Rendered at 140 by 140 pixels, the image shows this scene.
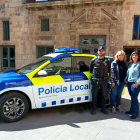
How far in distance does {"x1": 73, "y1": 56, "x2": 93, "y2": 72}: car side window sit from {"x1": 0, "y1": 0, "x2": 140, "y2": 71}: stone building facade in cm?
594

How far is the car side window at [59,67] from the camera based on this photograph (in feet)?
12.7

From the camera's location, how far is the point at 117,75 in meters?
4.03

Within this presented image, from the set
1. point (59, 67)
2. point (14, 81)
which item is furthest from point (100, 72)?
point (14, 81)

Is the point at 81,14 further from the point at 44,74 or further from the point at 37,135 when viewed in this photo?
the point at 37,135

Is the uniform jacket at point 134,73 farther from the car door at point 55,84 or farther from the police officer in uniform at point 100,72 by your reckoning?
the car door at point 55,84

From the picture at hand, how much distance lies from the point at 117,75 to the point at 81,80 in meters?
1.00

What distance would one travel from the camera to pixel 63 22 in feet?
34.0

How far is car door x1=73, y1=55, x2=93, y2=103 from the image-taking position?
13.5 ft

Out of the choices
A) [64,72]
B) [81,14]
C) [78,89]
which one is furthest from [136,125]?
[81,14]

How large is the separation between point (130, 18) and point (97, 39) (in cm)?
242

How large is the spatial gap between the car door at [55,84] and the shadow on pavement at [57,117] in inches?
15.2

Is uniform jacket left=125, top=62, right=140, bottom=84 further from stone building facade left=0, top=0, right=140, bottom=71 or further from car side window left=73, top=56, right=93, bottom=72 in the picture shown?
stone building facade left=0, top=0, right=140, bottom=71

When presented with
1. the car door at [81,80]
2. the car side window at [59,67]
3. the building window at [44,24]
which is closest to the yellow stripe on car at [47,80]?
the car side window at [59,67]

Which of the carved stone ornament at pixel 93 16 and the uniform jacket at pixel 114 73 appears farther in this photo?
the carved stone ornament at pixel 93 16
